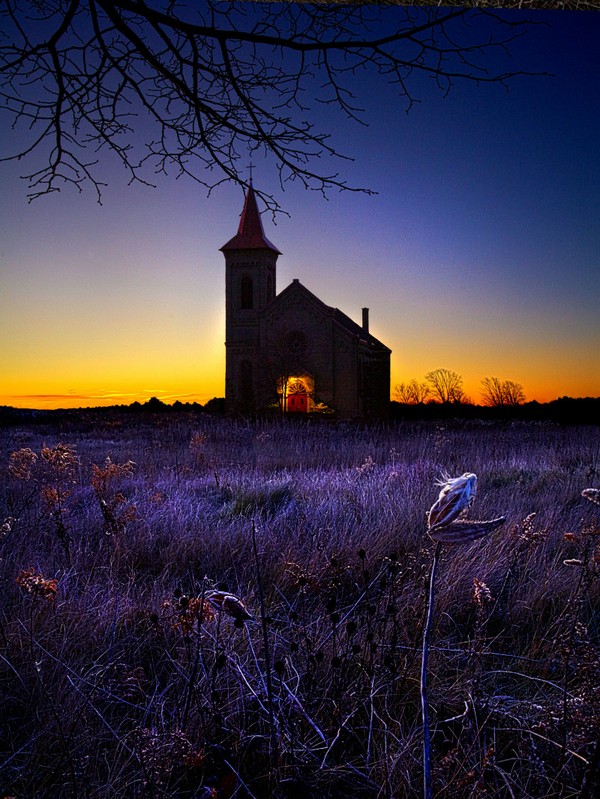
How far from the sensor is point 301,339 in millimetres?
35625

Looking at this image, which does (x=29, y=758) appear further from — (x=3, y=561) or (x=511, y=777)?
(x=3, y=561)

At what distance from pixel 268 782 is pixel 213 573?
182 centimetres

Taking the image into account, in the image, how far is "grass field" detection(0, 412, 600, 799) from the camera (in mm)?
1405

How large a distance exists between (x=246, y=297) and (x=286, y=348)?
5.24 meters

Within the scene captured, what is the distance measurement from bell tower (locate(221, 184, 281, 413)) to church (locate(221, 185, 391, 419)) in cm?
6

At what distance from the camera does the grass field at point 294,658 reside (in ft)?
4.61

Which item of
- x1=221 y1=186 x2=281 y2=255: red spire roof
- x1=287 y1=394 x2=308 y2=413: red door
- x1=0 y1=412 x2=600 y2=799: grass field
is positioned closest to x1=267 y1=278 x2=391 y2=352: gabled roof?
x1=221 y1=186 x2=281 y2=255: red spire roof

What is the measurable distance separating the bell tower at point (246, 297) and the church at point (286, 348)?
64mm

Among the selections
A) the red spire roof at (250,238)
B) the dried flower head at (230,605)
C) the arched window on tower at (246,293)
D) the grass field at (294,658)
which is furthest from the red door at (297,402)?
the dried flower head at (230,605)

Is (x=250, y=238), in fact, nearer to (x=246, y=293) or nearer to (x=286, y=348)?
(x=246, y=293)

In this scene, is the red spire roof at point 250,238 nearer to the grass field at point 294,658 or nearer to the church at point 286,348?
the church at point 286,348

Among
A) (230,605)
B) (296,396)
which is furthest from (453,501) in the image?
(296,396)

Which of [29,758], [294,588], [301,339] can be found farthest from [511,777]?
[301,339]

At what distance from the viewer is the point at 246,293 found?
3831 cm
